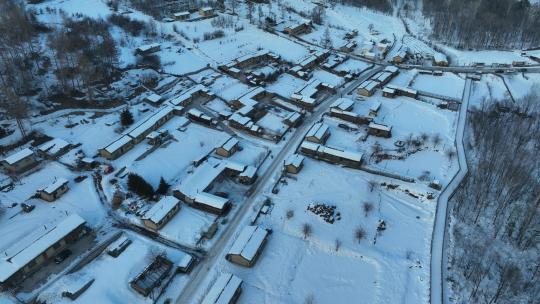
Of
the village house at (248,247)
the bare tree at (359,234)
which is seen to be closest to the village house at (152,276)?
the village house at (248,247)

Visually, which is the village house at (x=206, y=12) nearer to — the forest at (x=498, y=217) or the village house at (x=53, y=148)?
the village house at (x=53, y=148)

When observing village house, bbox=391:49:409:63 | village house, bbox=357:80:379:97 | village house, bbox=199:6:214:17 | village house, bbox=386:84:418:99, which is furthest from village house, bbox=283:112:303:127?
village house, bbox=199:6:214:17

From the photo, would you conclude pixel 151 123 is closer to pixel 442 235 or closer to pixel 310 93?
pixel 310 93

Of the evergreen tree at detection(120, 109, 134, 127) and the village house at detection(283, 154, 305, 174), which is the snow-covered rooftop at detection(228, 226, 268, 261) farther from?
the evergreen tree at detection(120, 109, 134, 127)

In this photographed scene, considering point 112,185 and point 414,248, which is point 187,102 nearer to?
point 112,185

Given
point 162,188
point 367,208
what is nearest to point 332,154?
point 367,208

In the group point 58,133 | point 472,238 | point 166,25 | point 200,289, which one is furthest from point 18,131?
point 472,238
